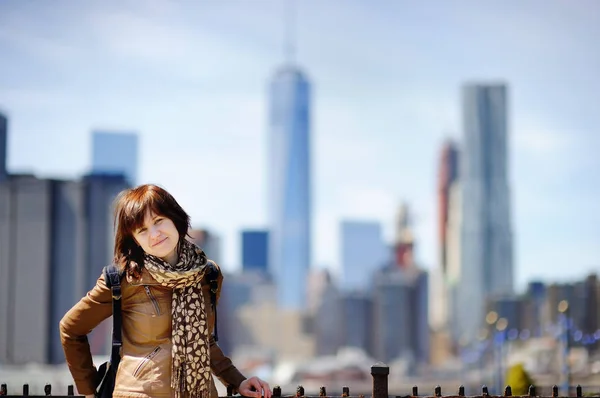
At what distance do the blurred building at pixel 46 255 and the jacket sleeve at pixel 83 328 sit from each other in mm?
162383

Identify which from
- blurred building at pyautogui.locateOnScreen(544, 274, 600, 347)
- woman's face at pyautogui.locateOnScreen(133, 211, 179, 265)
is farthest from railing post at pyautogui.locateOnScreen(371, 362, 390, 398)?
blurred building at pyautogui.locateOnScreen(544, 274, 600, 347)

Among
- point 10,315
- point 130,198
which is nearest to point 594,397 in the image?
point 130,198

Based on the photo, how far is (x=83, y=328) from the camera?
5426 mm

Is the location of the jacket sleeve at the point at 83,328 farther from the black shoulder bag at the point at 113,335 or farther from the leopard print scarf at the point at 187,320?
the leopard print scarf at the point at 187,320

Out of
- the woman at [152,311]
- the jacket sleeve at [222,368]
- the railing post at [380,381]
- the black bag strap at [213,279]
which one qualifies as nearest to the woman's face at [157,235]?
the woman at [152,311]

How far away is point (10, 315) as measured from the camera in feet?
561

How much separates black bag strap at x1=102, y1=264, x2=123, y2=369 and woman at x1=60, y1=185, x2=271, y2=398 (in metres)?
0.04

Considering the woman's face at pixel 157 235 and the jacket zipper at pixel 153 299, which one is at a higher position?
the woman's face at pixel 157 235

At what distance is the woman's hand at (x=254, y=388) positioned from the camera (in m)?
5.71

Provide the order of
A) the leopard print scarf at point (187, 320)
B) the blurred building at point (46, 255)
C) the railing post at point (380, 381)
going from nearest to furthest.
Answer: the leopard print scarf at point (187, 320) < the railing post at point (380, 381) < the blurred building at point (46, 255)

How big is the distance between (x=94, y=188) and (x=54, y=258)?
19.5 meters

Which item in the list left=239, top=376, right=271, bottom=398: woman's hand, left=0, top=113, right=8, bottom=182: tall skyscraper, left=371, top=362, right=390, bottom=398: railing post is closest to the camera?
left=239, top=376, right=271, bottom=398: woman's hand

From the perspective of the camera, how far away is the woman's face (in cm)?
534

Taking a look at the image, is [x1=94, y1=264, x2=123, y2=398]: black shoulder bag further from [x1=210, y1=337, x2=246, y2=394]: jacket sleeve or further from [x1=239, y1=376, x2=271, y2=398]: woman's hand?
[x1=239, y1=376, x2=271, y2=398]: woman's hand
